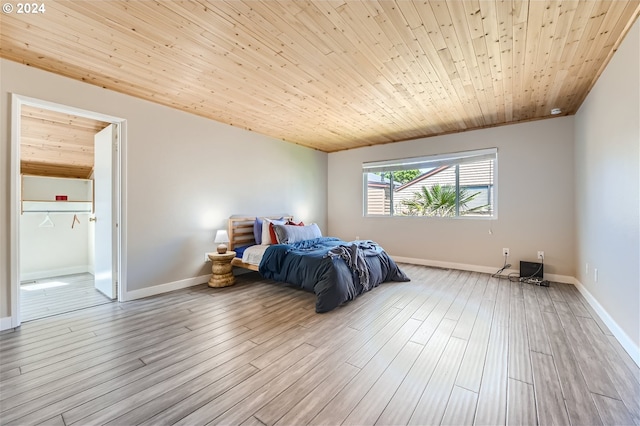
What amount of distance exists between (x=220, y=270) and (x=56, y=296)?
1990 mm

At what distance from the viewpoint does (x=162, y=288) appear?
141 inches

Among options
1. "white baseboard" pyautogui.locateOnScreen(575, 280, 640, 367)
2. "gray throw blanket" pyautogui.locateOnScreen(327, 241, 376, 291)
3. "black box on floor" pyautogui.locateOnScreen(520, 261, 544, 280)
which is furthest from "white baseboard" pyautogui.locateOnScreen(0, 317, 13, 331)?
"black box on floor" pyautogui.locateOnScreen(520, 261, 544, 280)

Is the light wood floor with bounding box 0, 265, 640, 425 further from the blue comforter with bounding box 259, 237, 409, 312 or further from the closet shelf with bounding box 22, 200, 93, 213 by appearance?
the closet shelf with bounding box 22, 200, 93, 213

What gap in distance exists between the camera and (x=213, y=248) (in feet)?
13.8

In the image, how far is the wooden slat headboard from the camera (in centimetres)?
438

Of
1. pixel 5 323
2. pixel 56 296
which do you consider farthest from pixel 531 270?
pixel 56 296

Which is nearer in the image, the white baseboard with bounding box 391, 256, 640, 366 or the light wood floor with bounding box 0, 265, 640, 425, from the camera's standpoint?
the light wood floor with bounding box 0, 265, 640, 425

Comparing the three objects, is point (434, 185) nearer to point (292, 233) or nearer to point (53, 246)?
point (292, 233)

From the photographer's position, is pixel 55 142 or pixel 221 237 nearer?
pixel 55 142

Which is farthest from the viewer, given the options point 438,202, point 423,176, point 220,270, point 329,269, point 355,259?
point 423,176

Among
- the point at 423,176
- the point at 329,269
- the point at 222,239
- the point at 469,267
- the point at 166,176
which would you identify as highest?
the point at 423,176

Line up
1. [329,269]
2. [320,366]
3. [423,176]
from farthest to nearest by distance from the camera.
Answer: [423,176]
[329,269]
[320,366]

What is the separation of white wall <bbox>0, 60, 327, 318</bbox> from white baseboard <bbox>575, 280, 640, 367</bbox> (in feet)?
15.2

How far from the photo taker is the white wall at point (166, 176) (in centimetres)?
256
